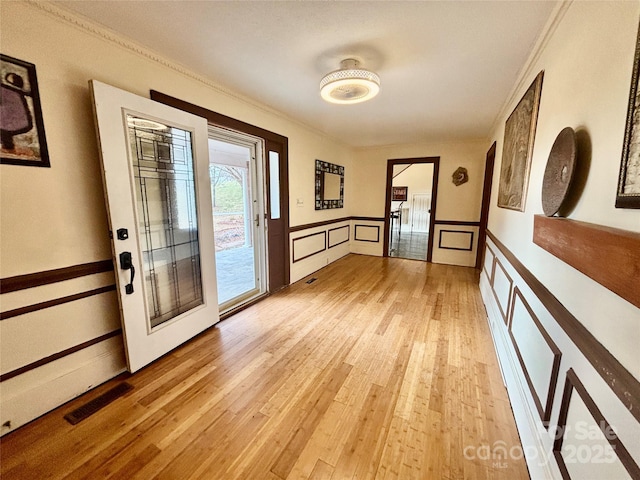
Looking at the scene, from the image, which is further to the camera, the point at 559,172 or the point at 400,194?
the point at 400,194

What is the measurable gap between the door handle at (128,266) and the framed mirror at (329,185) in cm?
301

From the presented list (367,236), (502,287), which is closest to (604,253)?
(502,287)

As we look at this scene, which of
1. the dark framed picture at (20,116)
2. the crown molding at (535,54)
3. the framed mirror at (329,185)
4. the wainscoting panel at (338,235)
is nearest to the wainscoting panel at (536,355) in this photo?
the crown molding at (535,54)

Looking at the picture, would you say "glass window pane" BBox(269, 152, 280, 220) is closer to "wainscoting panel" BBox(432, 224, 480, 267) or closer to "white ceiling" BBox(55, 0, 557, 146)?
"white ceiling" BBox(55, 0, 557, 146)

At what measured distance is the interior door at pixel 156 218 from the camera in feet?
5.63

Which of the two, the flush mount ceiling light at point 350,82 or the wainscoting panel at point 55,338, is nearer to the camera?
the wainscoting panel at point 55,338

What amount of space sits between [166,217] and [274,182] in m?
1.54

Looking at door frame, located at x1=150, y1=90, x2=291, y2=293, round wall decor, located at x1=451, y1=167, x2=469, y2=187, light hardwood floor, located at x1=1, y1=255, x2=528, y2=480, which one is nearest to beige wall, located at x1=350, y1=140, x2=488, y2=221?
round wall decor, located at x1=451, y1=167, x2=469, y2=187

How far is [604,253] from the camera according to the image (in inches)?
30.7

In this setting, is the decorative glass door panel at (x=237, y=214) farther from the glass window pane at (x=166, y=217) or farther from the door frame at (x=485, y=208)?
the door frame at (x=485, y=208)

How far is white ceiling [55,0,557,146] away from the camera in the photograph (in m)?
1.47

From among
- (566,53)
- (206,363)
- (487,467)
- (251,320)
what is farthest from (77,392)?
(566,53)

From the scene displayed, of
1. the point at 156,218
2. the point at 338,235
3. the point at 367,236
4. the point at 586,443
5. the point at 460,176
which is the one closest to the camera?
the point at 586,443

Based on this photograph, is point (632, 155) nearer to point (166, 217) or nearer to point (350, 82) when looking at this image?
point (350, 82)
